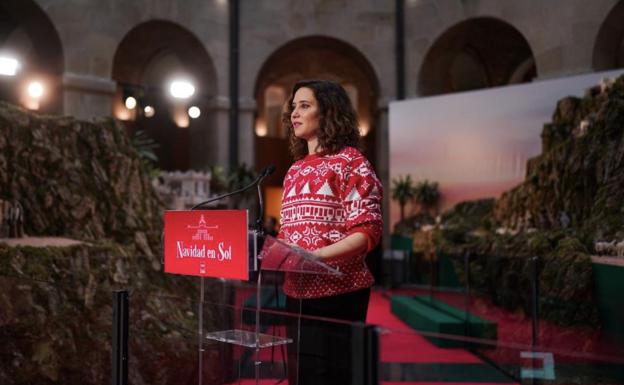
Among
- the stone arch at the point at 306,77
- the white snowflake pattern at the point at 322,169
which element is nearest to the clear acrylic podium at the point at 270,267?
the white snowflake pattern at the point at 322,169

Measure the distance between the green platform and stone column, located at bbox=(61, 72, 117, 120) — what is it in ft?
37.8

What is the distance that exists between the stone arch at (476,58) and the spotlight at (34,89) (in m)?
11.5

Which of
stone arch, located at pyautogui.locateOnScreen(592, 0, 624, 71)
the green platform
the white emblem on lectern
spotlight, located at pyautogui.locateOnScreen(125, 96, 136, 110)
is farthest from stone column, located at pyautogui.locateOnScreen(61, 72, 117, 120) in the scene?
the white emblem on lectern

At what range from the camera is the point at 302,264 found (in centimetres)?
251

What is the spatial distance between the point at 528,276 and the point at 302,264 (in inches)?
194

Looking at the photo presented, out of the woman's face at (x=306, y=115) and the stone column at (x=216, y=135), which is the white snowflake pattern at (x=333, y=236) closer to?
the woman's face at (x=306, y=115)

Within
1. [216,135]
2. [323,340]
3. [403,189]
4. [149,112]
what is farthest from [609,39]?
[323,340]

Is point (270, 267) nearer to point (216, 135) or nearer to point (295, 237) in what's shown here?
point (295, 237)

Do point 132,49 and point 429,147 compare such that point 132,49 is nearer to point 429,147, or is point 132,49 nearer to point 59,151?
point 429,147

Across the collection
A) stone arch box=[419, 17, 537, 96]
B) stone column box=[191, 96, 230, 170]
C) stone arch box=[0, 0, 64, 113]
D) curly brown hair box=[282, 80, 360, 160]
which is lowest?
curly brown hair box=[282, 80, 360, 160]

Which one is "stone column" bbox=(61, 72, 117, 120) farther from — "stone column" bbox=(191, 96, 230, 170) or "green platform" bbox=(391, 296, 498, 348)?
"green platform" bbox=(391, 296, 498, 348)

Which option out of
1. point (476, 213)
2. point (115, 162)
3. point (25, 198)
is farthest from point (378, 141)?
point (25, 198)

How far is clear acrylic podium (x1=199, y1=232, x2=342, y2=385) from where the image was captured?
244 cm

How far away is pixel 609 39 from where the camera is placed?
18.0m
